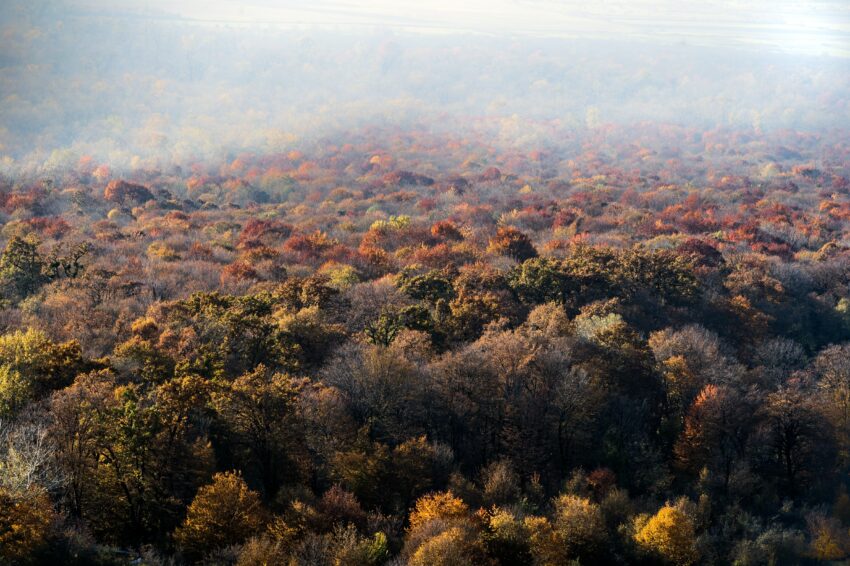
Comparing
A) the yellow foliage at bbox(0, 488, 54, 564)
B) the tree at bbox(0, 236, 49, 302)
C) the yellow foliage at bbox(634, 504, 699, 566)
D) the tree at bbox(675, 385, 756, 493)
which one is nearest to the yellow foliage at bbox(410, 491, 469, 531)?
the yellow foliage at bbox(634, 504, 699, 566)

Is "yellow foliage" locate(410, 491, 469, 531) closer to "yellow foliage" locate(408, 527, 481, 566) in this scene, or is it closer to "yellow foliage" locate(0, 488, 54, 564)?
"yellow foliage" locate(408, 527, 481, 566)

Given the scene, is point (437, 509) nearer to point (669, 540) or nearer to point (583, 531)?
point (583, 531)

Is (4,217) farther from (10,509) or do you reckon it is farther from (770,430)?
(770,430)

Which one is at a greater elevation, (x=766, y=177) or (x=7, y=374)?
(x=7, y=374)

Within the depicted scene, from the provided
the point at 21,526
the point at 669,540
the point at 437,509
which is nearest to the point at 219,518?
the point at 21,526

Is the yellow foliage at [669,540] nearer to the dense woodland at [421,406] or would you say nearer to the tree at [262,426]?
the dense woodland at [421,406]

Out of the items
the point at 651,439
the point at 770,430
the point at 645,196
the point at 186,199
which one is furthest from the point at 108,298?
the point at 645,196

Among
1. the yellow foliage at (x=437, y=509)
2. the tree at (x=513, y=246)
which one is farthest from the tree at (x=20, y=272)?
the tree at (x=513, y=246)
